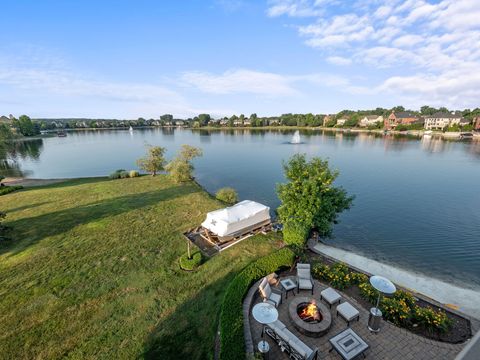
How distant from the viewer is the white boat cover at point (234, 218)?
14.1 m

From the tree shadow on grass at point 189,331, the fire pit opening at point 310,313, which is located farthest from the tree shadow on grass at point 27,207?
the fire pit opening at point 310,313

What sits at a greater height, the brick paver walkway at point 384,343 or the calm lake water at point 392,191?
the brick paver walkway at point 384,343

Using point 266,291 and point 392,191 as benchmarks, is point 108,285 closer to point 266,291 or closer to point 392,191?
point 266,291

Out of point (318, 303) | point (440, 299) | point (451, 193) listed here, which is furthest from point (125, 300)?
point (451, 193)

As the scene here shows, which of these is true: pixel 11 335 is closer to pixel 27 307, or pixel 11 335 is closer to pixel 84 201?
pixel 27 307

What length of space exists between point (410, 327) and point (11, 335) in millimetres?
16166

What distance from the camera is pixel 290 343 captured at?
23.6 feet

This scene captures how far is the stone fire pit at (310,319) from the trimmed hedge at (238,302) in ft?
6.95

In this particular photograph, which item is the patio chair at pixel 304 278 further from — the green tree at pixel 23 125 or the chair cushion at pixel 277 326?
the green tree at pixel 23 125

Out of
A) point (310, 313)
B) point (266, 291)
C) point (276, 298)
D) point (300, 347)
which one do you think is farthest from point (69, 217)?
point (300, 347)

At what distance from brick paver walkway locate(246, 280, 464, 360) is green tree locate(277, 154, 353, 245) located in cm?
517

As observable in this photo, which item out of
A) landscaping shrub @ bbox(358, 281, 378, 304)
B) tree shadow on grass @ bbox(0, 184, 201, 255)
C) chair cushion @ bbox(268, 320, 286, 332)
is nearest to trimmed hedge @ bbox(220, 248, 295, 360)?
chair cushion @ bbox(268, 320, 286, 332)

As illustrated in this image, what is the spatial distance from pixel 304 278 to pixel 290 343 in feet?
12.4

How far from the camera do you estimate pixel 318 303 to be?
9500mm
